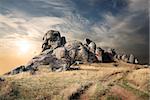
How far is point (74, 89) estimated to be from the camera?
46.4 meters

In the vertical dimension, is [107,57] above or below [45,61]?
above

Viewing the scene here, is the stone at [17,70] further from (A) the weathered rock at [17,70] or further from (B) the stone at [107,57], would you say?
(B) the stone at [107,57]

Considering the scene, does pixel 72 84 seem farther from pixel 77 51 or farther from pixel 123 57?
pixel 123 57

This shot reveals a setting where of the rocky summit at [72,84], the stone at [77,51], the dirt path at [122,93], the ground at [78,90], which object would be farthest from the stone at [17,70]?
the dirt path at [122,93]

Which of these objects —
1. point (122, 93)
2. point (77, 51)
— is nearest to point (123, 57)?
point (77, 51)

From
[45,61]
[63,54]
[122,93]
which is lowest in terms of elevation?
[122,93]

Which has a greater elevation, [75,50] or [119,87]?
[75,50]

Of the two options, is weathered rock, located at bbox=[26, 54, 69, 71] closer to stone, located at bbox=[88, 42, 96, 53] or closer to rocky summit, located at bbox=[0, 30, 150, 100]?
rocky summit, located at bbox=[0, 30, 150, 100]

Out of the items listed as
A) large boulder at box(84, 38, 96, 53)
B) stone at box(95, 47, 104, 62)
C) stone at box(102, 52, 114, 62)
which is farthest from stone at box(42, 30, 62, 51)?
stone at box(102, 52, 114, 62)

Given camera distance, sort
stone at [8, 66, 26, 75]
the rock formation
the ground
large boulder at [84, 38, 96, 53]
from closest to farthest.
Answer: the ground
stone at [8, 66, 26, 75]
the rock formation
large boulder at [84, 38, 96, 53]

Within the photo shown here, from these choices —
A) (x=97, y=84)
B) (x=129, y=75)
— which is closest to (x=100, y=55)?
(x=129, y=75)

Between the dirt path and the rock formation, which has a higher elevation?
the rock formation

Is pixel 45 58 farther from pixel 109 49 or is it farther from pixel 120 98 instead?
pixel 120 98

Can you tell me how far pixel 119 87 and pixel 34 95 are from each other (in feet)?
44.4
